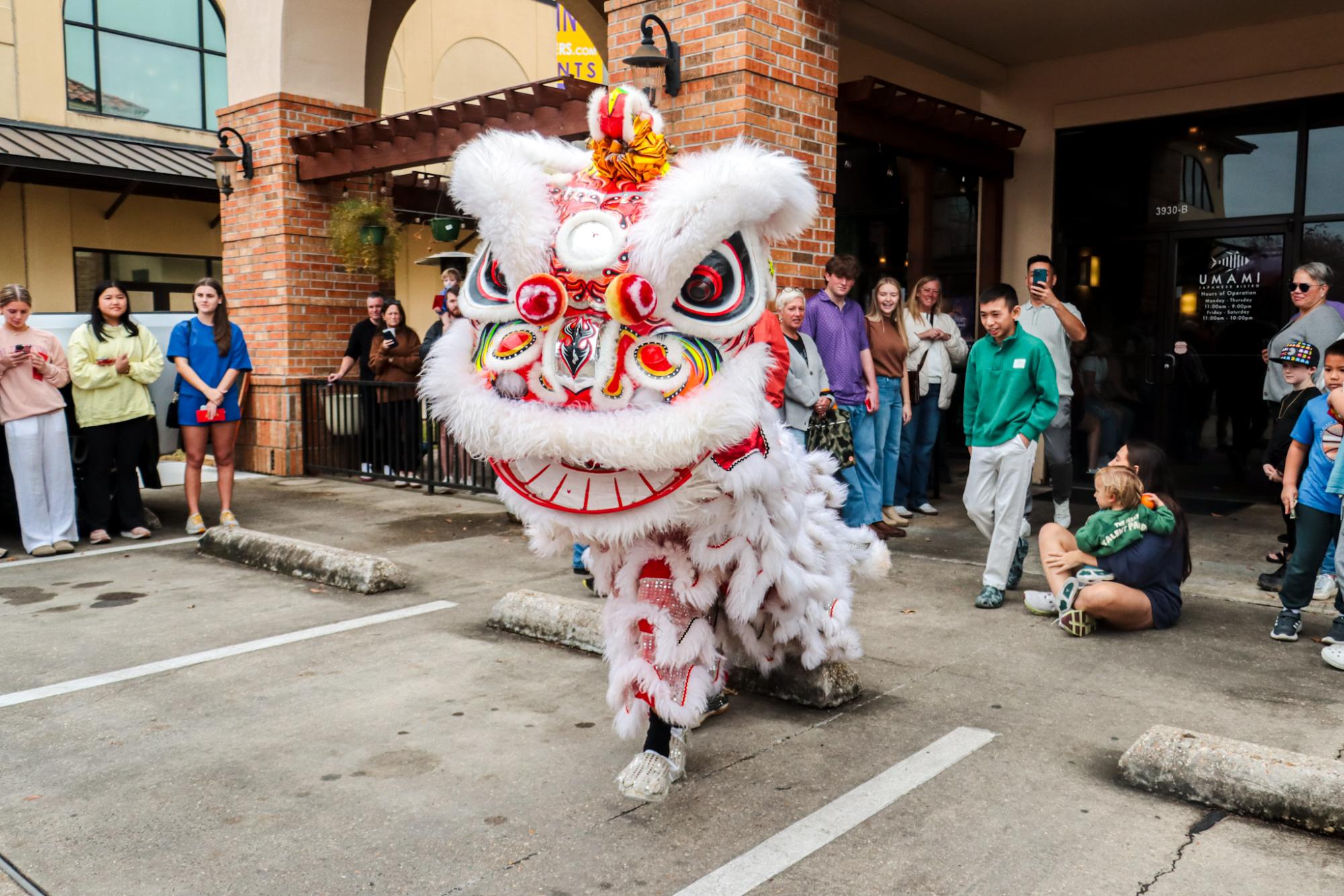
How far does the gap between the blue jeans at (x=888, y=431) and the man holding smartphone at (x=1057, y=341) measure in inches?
40.8

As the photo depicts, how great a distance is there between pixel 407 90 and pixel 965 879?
65.2ft

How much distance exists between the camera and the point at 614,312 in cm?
291

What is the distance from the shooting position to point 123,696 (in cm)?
440

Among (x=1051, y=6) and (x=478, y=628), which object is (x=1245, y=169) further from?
(x=478, y=628)

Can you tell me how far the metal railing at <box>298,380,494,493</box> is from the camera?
9703mm

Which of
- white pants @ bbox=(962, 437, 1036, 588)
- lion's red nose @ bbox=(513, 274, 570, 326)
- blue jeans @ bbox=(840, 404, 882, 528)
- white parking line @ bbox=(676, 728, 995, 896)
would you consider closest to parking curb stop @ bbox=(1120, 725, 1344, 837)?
white parking line @ bbox=(676, 728, 995, 896)

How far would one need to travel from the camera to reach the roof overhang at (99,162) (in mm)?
14047

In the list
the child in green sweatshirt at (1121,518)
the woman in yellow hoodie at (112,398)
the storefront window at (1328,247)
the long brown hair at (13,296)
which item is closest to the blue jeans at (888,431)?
the child in green sweatshirt at (1121,518)

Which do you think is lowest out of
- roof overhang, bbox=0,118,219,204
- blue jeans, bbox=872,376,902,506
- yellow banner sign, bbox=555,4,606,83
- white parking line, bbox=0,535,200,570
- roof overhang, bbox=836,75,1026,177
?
white parking line, bbox=0,535,200,570

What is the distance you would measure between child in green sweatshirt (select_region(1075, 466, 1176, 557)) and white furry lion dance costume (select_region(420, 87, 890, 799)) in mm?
2432

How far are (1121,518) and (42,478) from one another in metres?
7.04

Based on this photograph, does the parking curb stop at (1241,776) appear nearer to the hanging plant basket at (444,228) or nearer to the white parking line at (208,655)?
the white parking line at (208,655)

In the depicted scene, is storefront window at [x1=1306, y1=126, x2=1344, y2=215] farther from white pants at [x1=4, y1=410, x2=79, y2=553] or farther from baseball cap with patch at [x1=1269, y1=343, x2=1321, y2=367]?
white pants at [x1=4, y1=410, x2=79, y2=553]

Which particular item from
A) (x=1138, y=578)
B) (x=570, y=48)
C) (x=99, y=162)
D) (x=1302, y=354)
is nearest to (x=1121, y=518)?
(x=1138, y=578)
